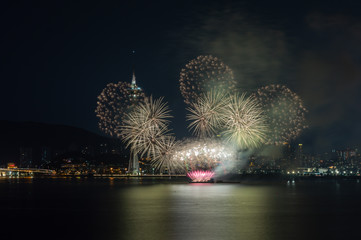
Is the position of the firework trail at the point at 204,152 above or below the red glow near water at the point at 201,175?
above

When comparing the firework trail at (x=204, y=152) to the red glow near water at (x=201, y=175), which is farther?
the red glow near water at (x=201, y=175)

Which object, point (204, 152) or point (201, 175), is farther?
Result: point (201, 175)

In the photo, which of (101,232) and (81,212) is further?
(81,212)

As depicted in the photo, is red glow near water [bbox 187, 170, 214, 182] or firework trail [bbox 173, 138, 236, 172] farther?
red glow near water [bbox 187, 170, 214, 182]

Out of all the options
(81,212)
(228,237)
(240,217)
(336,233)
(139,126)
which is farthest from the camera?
(139,126)

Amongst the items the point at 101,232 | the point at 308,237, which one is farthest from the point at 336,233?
the point at 101,232

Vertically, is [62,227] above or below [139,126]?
below

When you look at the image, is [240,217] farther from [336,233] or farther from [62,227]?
[62,227]

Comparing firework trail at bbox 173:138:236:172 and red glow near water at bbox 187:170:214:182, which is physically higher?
firework trail at bbox 173:138:236:172

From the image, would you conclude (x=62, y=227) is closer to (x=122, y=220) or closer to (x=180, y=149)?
(x=122, y=220)

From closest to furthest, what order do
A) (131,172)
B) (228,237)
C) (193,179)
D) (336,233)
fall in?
(228,237) → (336,233) → (193,179) → (131,172)
